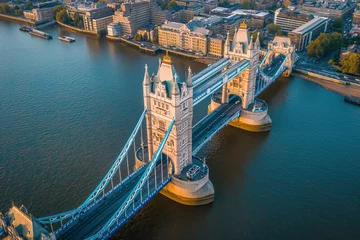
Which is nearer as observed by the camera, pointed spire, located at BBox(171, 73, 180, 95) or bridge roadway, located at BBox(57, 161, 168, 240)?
bridge roadway, located at BBox(57, 161, 168, 240)

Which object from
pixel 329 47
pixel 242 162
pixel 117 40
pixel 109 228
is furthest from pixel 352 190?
pixel 117 40

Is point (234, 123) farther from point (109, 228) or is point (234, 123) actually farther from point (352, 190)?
point (109, 228)

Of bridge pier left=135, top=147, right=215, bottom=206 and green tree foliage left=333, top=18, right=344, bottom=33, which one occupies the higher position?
green tree foliage left=333, top=18, right=344, bottom=33

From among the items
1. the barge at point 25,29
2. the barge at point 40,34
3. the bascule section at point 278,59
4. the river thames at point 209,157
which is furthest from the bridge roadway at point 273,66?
the barge at point 25,29

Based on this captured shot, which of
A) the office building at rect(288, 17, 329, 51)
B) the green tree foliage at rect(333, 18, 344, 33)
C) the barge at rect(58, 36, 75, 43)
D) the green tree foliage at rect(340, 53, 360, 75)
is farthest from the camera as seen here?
the green tree foliage at rect(333, 18, 344, 33)

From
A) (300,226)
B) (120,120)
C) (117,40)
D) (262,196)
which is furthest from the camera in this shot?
(117,40)

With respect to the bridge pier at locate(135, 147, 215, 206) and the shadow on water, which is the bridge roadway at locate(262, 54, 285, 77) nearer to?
the shadow on water

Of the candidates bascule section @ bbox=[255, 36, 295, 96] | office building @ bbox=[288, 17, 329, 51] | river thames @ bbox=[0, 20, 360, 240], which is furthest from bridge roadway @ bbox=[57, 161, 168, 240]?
office building @ bbox=[288, 17, 329, 51]
